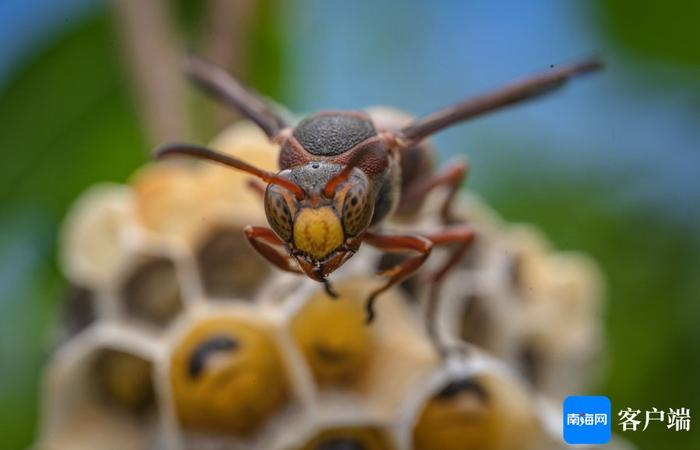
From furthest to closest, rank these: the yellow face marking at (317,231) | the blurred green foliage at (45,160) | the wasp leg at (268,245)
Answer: the blurred green foliage at (45,160) < the wasp leg at (268,245) < the yellow face marking at (317,231)

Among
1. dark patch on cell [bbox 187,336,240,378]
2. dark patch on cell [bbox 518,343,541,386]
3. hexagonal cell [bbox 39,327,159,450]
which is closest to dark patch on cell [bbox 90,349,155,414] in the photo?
hexagonal cell [bbox 39,327,159,450]

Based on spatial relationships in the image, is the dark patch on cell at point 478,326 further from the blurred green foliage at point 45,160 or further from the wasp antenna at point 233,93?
the blurred green foliage at point 45,160

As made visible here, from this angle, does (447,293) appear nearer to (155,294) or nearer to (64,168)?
(155,294)

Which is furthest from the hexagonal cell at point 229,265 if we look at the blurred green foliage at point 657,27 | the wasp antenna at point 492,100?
the blurred green foliage at point 657,27

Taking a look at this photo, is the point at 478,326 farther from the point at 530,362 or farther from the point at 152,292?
the point at 152,292

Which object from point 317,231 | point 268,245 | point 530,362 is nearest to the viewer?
point 317,231

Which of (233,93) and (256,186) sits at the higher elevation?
(233,93)

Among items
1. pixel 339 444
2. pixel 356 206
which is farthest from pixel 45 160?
pixel 356 206
